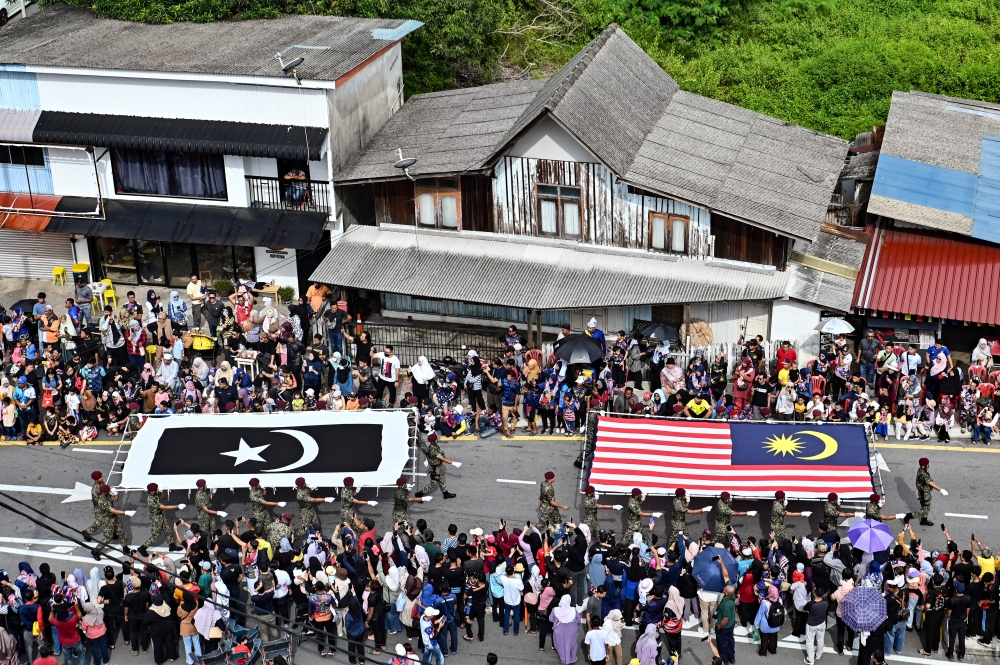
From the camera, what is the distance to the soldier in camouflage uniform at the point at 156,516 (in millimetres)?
24495

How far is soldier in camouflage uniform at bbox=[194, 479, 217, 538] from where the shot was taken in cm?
2447

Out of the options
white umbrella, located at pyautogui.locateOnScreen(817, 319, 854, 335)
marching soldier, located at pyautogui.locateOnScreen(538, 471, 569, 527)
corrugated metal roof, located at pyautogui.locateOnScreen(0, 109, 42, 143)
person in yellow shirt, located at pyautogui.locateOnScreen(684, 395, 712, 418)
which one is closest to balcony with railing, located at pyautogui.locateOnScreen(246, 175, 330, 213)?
corrugated metal roof, located at pyautogui.locateOnScreen(0, 109, 42, 143)

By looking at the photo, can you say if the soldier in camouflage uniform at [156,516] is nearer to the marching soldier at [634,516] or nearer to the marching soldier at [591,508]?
the marching soldier at [591,508]

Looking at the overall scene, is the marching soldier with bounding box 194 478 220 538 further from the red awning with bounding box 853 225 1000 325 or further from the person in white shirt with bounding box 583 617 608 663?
the red awning with bounding box 853 225 1000 325

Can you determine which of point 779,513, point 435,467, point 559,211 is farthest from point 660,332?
point 779,513

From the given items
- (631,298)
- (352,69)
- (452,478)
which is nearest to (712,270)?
(631,298)

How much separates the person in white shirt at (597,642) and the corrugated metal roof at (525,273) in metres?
11.4

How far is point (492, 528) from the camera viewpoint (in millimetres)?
25422

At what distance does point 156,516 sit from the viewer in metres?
24.7

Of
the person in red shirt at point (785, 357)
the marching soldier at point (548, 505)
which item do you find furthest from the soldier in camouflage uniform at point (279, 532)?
the person in red shirt at point (785, 357)

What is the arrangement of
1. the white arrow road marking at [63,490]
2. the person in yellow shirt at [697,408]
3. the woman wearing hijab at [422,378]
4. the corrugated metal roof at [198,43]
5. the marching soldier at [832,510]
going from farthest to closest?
the corrugated metal roof at [198,43]
the woman wearing hijab at [422,378]
the person in yellow shirt at [697,408]
the white arrow road marking at [63,490]
the marching soldier at [832,510]

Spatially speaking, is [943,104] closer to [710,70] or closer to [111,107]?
[710,70]

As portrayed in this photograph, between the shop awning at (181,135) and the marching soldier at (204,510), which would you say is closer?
the marching soldier at (204,510)

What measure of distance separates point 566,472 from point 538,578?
561 cm
